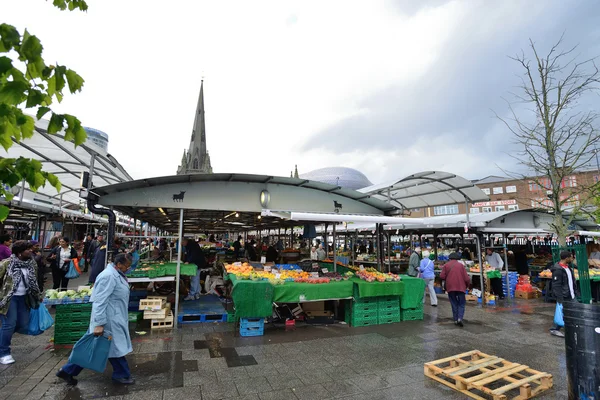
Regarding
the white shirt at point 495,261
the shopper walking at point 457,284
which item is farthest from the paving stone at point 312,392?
the white shirt at point 495,261

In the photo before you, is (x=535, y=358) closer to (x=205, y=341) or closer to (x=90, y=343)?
(x=205, y=341)

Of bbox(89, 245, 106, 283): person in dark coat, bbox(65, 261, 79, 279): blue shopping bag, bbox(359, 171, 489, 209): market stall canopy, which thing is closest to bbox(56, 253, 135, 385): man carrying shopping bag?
bbox(89, 245, 106, 283): person in dark coat

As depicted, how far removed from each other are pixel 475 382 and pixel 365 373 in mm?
1483

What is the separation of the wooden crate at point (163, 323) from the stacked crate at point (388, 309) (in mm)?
4869

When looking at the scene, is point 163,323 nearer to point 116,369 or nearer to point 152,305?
point 152,305

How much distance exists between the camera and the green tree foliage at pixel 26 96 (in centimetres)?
175

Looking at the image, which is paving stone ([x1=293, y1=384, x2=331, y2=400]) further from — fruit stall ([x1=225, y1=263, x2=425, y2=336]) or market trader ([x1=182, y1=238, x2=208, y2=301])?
market trader ([x1=182, y1=238, x2=208, y2=301])

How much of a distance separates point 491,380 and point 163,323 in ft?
20.8

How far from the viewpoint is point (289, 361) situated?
5285mm

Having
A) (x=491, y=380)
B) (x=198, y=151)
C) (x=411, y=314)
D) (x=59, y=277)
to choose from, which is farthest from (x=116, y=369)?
(x=198, y=151)

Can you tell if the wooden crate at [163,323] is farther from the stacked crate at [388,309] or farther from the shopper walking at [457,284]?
the shopper walking at [457,284]

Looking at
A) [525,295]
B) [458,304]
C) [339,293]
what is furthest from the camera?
[525,295]

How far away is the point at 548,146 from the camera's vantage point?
8109mm

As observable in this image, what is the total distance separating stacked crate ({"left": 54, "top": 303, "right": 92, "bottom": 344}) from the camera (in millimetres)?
5777
